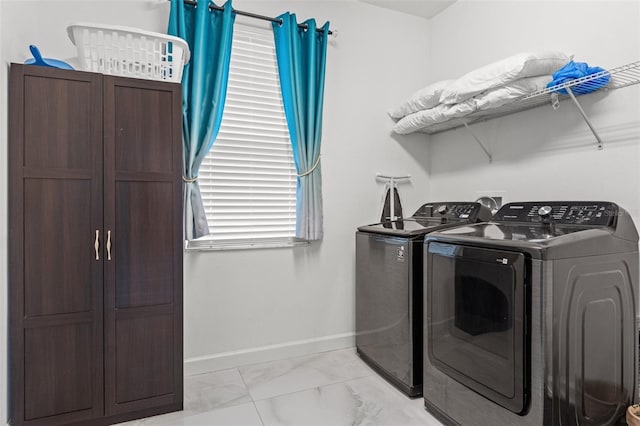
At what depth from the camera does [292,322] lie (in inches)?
111

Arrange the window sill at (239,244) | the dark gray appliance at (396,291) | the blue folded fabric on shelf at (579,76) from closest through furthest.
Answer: the blue folded fabric on shelf at (579,76) < the dark gray appliance at (396,291) < the window sill at (239,244)

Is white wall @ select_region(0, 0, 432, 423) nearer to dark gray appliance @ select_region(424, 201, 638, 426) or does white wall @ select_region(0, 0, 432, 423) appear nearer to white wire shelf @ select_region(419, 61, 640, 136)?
white wire shelf @ select_region(419, 61, 640, 136)

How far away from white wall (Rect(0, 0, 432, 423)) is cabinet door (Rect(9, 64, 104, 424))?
0.60 meters

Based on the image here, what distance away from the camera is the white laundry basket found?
6.13ft

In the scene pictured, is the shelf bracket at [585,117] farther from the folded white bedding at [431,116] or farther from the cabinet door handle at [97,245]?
the cabinet door handle at [97,245]

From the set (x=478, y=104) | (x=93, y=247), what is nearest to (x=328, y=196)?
(x=478, y=104)

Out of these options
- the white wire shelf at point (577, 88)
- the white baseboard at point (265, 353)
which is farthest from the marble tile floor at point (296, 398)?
the white wire shelf at point (577, 88)

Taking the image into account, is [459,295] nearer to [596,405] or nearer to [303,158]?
[596,405]

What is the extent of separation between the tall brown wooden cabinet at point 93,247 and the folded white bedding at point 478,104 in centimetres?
163

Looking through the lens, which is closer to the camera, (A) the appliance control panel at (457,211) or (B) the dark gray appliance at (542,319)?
(B) the dark gray appliance at (542,319)

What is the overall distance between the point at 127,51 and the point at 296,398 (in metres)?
2.08

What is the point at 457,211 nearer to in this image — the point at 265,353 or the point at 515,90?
the point at 515,90

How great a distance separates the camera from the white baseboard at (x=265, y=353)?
2.54 meters

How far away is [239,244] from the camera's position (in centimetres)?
263
